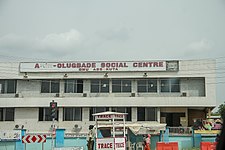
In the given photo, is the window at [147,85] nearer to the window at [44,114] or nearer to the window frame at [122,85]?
the window frame at [122,85]

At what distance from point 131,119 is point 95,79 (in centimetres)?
495

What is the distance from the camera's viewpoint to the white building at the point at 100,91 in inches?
1416

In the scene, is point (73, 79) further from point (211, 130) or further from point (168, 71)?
point (211, 130)

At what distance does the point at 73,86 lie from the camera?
37406 millimetres

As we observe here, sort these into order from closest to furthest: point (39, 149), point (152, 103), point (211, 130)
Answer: point (39, 149)
point (211, 130)
point (152, 103)

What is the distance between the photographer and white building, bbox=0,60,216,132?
36.0 metres

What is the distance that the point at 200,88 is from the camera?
3625 cm

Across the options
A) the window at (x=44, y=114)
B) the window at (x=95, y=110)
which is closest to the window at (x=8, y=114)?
the window at (x=44, y=114)

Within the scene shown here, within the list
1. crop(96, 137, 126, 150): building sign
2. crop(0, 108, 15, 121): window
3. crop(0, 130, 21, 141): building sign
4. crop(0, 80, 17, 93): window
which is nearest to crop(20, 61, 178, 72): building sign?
crop(0, 80, 17, 93): window

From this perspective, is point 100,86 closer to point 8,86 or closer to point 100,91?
point 100,91

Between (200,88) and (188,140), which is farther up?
(200,88)

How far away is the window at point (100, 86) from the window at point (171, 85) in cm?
509

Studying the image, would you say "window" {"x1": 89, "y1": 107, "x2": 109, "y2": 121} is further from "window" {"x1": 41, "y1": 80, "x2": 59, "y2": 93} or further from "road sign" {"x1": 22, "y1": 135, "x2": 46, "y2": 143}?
"road sign" {"x1": 22, "y1": 135, "x2": 46, "y2": 143}

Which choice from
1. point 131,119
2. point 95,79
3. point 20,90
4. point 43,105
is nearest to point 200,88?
point 131,119
